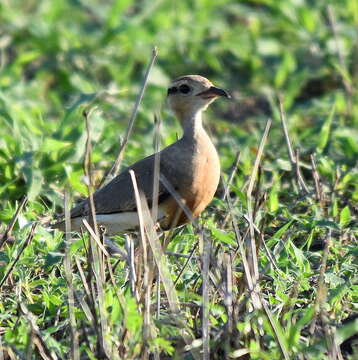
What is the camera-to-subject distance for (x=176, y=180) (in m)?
6.04

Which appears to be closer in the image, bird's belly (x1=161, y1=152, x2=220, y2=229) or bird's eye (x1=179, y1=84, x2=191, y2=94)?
bird's belly (x1=161, y1=152, x2=220, y2=229)

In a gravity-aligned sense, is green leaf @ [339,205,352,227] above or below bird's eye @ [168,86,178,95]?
below

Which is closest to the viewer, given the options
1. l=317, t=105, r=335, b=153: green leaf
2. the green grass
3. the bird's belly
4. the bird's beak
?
the green grass

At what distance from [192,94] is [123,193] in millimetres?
838

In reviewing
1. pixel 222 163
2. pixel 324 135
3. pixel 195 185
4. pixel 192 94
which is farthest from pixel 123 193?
pixel 324 135

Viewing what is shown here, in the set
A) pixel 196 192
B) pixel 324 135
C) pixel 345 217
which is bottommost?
pixel 324 135

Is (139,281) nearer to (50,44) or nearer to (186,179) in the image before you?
(186,179)

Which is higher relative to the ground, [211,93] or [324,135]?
[211,93]

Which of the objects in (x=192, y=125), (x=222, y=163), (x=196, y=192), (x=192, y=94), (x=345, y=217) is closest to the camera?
(x=196, y=192)

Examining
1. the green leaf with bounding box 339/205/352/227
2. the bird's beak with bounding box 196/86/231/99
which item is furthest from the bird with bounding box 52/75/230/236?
the green leaf with bounding box 339/205/352/227

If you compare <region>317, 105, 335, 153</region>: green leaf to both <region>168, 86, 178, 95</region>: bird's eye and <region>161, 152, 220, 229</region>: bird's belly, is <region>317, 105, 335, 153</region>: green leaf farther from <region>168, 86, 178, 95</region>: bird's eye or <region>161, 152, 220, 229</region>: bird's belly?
<region>161, 152, 220, 229</region>: bird's belly

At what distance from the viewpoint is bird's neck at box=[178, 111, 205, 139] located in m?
6.41

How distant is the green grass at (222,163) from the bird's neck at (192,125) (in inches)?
18.1

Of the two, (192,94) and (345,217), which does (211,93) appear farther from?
(345,217)
